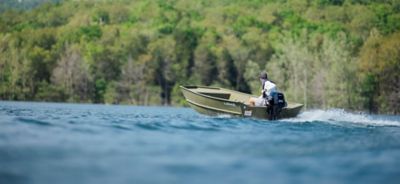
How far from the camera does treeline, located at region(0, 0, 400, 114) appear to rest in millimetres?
84562

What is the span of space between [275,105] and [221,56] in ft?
232

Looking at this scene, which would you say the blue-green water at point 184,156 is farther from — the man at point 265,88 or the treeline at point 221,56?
the treeline at point 221,56

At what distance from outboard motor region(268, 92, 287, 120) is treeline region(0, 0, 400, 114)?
5050 centimetres

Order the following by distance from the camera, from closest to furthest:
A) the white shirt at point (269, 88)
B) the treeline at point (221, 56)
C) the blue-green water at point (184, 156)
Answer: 1. the blue-green water at point (184, 156)
2. the white shirt at point (269, 88)
3. the treeline at point (221, 56)

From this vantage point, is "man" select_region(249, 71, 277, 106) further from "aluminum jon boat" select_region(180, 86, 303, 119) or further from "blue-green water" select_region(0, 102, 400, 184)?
"blue-green water" select_region(0, 102, 400, 184)

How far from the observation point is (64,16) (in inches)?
5487

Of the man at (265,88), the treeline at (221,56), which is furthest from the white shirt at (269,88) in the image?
the treeline at (221,56)

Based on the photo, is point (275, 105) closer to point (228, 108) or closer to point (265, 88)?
point (265, 88)

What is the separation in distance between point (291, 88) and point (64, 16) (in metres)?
67.7

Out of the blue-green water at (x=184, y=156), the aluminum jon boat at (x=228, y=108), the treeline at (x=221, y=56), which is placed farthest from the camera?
the treeline at (x=221, y=56)

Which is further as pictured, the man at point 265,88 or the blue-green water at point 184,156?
the man at point 265,88

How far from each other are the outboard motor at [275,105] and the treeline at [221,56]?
50.5 metres

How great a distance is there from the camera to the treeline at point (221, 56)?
84562mm

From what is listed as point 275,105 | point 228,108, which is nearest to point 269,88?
point 275,105
